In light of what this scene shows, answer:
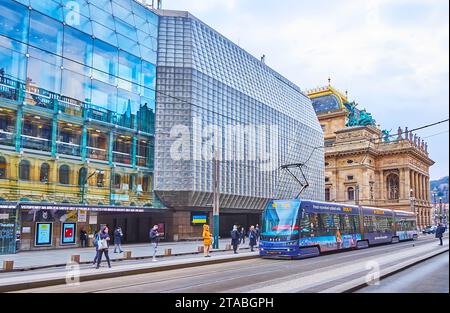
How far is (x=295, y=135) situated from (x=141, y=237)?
2943cm

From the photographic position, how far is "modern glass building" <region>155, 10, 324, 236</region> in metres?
43.0

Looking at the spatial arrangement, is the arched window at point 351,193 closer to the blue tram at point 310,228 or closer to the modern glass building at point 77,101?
the blue tram at point 310,228

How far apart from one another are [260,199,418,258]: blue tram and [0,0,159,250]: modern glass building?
1659 centimetres

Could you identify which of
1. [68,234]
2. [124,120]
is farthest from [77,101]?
[68,234]

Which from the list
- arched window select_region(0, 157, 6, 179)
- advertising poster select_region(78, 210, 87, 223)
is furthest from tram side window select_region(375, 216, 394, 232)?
arched window select_region(0, 157, 6, 179)

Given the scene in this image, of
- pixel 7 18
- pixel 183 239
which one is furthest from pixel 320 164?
pixel 7 18

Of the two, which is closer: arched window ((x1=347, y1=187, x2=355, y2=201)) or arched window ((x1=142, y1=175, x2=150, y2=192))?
arched window ((x1=142, y1=175, x2=150, y2=192))

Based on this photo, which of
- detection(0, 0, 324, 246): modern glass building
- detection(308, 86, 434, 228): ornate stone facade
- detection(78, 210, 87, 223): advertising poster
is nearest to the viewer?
detection(0, 0, 324, 246): modern glass building

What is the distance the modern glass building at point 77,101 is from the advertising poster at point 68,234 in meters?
1.80

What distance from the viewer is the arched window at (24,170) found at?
30.4 meters

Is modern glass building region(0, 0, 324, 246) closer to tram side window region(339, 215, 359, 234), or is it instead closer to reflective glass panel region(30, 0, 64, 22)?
reflective glass panel region(30, 0, 64, 22)

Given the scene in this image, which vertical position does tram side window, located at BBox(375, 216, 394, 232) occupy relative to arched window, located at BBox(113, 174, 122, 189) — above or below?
below

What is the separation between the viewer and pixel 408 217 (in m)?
47.5

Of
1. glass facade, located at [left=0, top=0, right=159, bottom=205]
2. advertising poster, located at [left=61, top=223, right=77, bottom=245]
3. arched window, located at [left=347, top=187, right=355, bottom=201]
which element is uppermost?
glass facade, located at [left=0, top=0, right=159, bottom=205]
